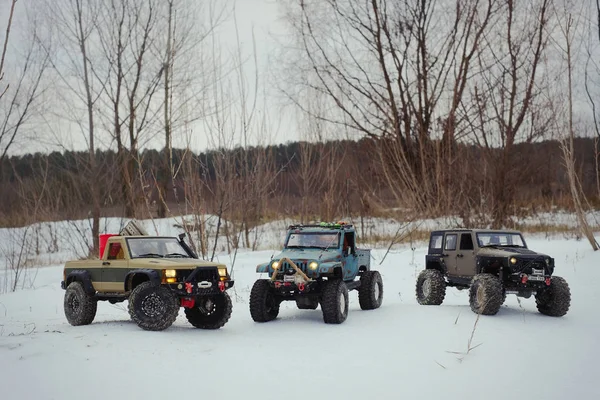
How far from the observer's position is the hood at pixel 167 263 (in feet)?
26.4

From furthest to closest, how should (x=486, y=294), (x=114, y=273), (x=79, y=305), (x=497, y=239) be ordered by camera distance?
(x=497, y=239)
(x=486, y=294)
(x=79, y=305)
(x=114, y=273)

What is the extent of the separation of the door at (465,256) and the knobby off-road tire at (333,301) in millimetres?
2484

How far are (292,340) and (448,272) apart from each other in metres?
3.97

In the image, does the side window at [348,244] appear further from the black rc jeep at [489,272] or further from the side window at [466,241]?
the side window at [466,241]

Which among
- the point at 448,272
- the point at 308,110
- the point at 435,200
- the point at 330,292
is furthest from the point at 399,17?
the point at 330,292

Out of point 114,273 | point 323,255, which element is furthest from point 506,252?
point 114,273

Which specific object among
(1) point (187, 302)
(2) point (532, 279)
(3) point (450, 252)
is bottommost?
(1) point (187, 302)

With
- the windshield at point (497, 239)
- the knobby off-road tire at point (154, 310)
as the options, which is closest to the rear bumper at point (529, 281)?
the windshield at point (497, 239)

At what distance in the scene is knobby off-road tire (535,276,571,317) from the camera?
31.4 ft

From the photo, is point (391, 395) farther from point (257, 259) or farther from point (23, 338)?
point (257, 259)

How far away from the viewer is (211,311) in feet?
29.2

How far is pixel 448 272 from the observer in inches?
426

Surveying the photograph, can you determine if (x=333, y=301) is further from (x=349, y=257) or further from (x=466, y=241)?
(x=466, y=241)

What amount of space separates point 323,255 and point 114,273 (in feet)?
10.4
